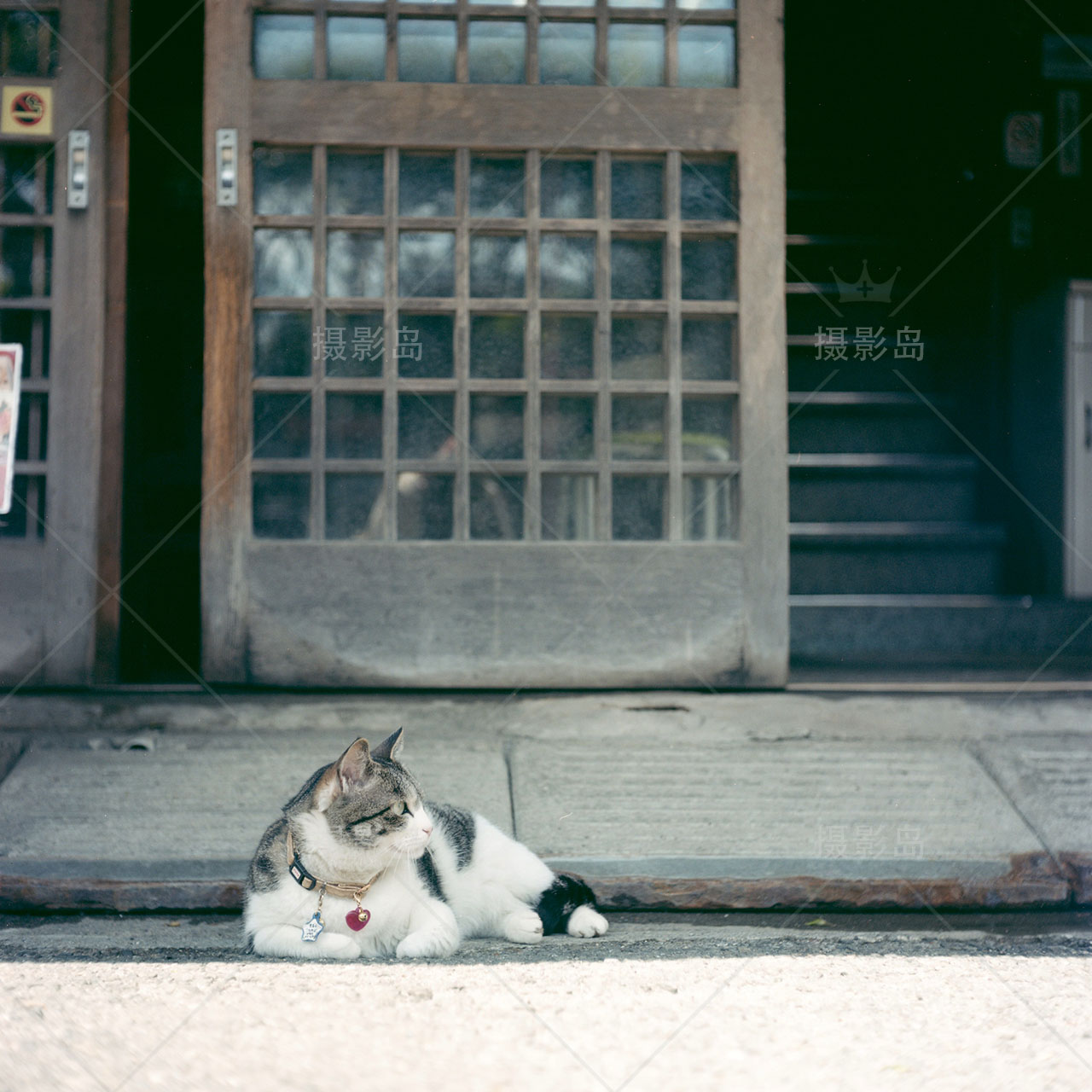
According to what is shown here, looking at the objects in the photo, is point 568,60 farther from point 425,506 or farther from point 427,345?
point 425,506

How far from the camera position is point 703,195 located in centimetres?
407

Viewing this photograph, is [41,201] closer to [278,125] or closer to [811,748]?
[278,125]

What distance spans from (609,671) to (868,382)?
9.83ft

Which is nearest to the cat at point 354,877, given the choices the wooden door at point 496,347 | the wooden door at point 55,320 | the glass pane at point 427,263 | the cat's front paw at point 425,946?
the cat's front paw at point 425,946

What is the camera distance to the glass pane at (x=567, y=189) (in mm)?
4047

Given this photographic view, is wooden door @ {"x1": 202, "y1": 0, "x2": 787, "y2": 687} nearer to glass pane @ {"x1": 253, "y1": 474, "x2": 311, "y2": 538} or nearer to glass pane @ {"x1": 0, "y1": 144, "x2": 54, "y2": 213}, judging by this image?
glass pane @ {"x1": 253, "y1": 474, "x2": 311, "y2": 538}

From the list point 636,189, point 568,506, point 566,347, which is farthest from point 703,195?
point 568,506

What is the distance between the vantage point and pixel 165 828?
3.20m

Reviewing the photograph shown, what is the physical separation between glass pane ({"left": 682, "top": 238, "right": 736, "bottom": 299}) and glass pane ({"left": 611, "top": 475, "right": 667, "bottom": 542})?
2.39 ft

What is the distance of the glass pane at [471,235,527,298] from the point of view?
403cm

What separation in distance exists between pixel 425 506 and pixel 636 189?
56.1 inches

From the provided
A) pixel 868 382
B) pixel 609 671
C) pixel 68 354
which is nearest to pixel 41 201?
pixel 68 354

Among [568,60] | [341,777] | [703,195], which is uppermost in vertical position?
[568,60]

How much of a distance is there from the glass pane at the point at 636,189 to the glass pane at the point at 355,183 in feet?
2.87
